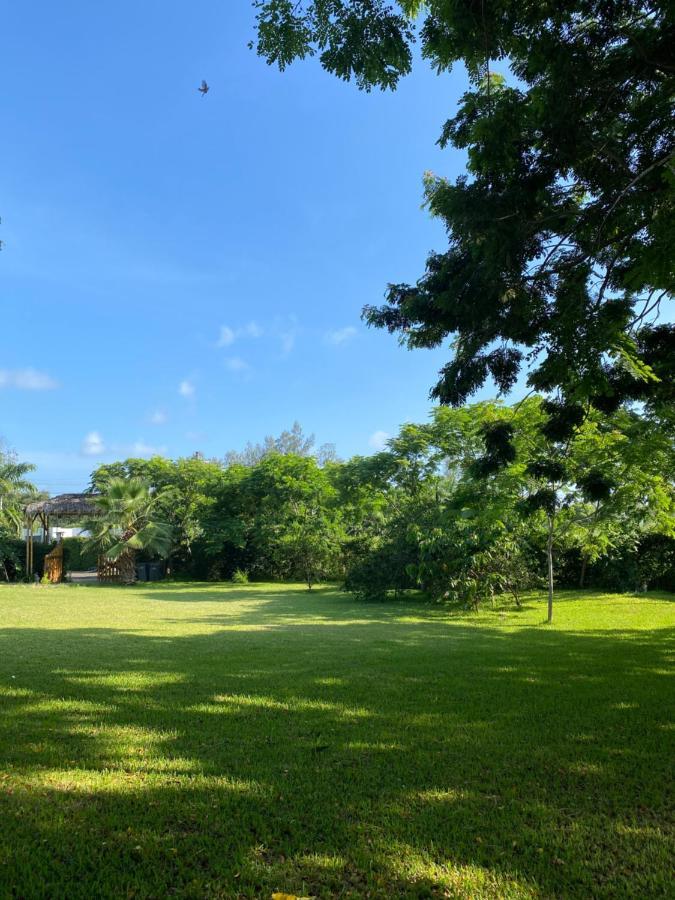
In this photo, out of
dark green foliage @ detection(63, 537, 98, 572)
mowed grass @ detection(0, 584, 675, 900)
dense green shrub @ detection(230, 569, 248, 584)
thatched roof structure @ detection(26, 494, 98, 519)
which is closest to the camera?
mowed grass @ detection(0, 584, 675, 900)

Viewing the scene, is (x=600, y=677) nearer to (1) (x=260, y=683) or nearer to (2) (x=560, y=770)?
(2) (x=560, y=770)

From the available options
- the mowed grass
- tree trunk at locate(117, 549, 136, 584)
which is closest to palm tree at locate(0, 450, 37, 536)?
tree trunk at locate(117, 549, 136, 584)

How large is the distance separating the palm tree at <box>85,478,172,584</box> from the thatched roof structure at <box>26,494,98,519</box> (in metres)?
4.79

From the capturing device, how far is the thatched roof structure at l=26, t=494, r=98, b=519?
98.0ft

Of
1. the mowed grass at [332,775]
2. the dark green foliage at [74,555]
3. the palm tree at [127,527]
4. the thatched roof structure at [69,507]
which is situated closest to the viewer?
the mowed grass at [332,775]

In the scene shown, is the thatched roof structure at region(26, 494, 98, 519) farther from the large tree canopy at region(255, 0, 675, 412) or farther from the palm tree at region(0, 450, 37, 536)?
the large tree canopy at region(255, 0, 675, 412)

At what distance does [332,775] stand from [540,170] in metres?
5.31

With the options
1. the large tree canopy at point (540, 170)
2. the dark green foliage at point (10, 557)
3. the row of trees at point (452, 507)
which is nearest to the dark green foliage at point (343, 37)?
the large tree canopy at point (540, 170)

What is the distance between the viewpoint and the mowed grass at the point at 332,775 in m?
2.34

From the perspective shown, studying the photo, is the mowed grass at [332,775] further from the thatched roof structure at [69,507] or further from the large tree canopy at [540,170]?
the thatched roof structure at [69,507]

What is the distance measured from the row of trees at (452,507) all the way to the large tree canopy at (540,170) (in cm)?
131

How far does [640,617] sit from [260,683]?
11.4 meters

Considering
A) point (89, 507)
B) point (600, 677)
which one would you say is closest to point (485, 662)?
point (600, 677)

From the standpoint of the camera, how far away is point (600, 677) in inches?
247
